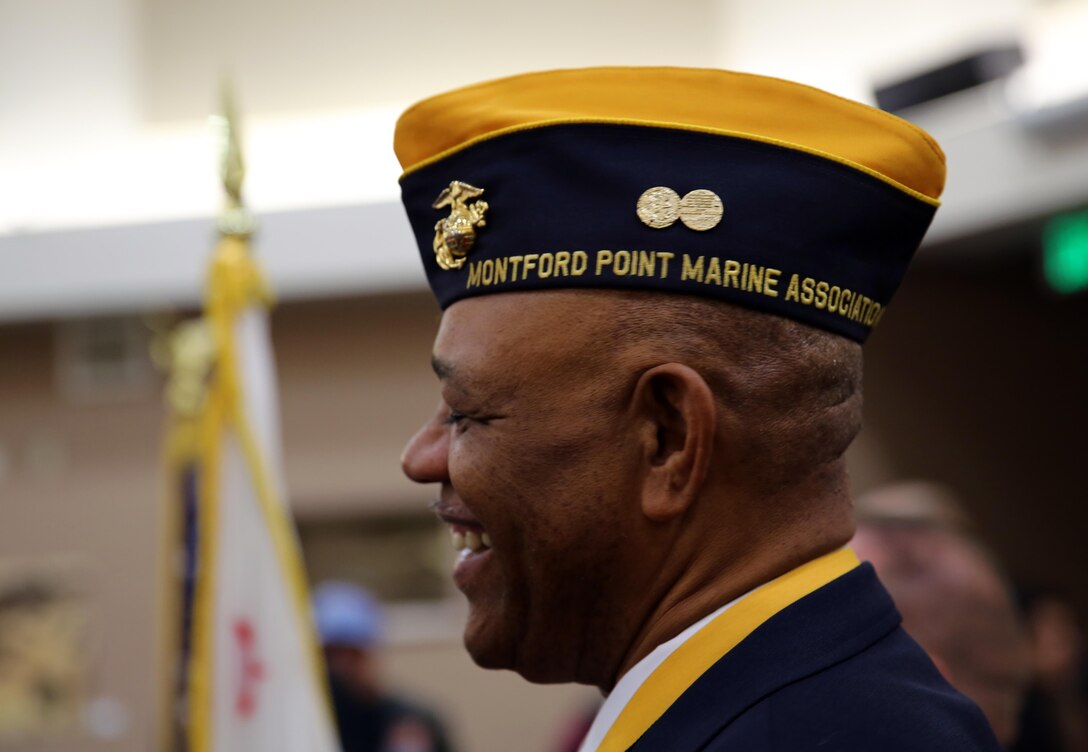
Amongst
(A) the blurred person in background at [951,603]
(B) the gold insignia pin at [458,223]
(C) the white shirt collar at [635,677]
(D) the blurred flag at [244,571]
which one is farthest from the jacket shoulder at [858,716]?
(D) the blurred flag at [244,571]

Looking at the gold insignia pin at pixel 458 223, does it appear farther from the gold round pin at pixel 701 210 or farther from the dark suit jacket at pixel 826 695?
the dark suit jacket at pixel 826 695

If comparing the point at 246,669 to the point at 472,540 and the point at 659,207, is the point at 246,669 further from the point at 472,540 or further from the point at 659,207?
the point at 659,207

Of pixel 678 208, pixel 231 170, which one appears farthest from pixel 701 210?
pixel 231 170

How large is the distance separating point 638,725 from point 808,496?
24 centimetres

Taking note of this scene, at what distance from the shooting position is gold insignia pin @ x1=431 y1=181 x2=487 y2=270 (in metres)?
1.24

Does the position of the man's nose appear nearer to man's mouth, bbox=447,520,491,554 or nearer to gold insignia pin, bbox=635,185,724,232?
man's mouth, bbox=447,520,491,554

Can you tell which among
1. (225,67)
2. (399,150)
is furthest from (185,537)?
(225,67)

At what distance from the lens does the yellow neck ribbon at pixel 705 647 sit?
1131mm

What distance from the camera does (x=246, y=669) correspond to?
3160 millimetres

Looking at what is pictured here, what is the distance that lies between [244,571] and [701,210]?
7.70 ft

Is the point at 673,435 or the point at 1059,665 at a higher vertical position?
the point at 673,435

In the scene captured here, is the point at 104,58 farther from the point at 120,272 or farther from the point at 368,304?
the point at 368,304

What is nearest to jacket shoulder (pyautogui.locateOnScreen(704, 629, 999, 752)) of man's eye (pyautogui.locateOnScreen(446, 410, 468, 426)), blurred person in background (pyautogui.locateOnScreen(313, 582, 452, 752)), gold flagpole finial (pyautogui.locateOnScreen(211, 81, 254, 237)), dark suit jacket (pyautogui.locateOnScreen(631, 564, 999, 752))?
dark suit jacket (pyautogui.locateOnScreen(631, 564, 999, 752))

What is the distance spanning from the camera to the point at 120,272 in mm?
7309
